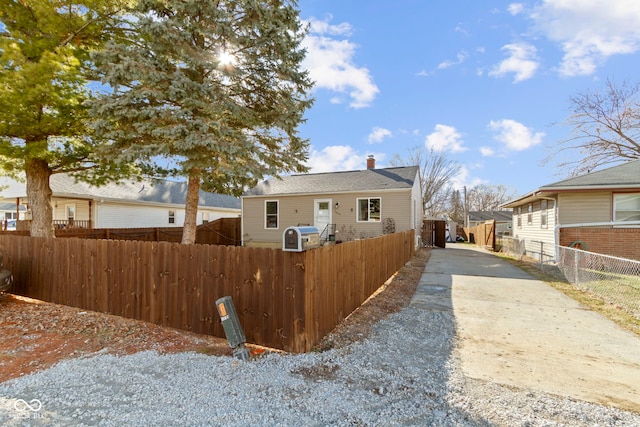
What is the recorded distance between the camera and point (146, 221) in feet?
62.5

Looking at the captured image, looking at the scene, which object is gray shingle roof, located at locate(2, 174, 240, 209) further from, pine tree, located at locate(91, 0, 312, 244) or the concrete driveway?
the concrete driveway

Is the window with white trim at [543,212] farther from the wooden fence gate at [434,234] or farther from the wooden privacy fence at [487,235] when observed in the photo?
the wooden fence gate at [434,234]

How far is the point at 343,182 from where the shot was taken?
1639 centimetres

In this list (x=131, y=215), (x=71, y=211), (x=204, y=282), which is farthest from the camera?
A: (x=131, y=215)

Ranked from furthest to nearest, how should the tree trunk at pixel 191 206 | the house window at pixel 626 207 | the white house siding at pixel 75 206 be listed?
1. the white house siding at pixel 75 206
2. the house window at pixel 626 207
3. the tree trunk at pixel 191 206

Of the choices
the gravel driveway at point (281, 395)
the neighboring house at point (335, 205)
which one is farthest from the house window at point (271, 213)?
the gravel driveway at point (281, 395)

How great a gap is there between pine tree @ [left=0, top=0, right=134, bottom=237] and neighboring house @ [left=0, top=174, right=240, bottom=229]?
6809 millimetres

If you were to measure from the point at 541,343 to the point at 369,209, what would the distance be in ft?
37.3

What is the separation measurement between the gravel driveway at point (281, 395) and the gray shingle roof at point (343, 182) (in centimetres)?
1182

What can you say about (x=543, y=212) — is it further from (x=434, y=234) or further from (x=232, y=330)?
(x=232, y=330)

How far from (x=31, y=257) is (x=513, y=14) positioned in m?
14.2

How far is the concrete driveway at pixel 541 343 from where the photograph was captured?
3001mm

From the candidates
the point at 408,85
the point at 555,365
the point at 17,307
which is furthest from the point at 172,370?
the point at 408,85

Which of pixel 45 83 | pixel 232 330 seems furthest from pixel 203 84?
pixel 232 330
